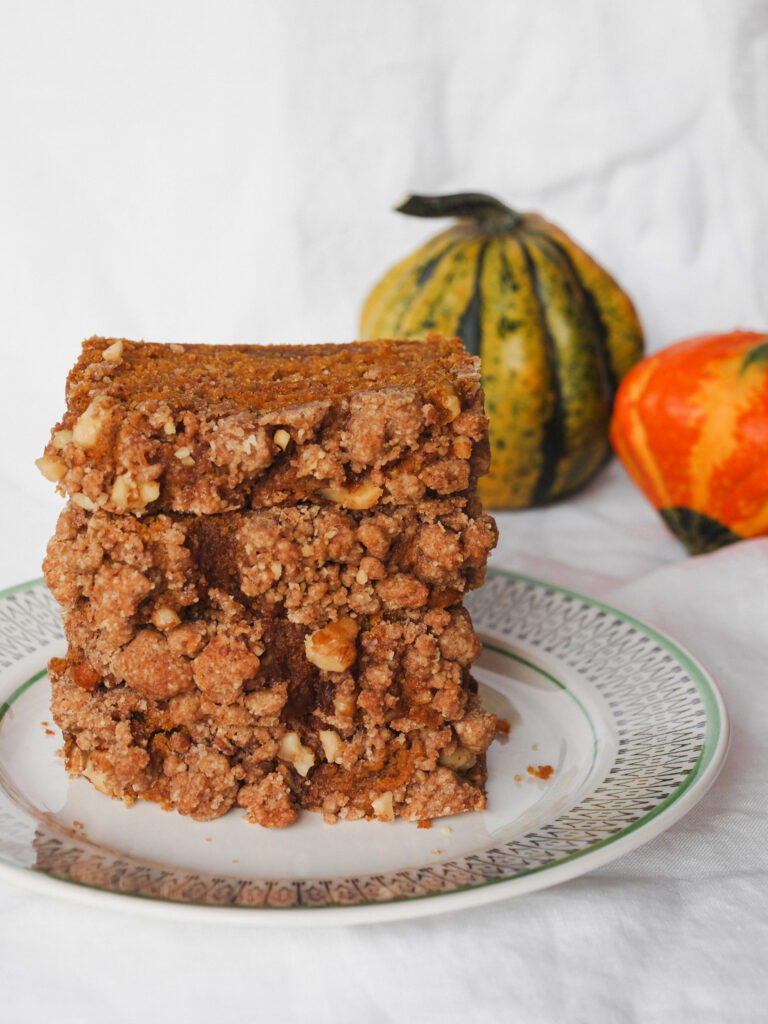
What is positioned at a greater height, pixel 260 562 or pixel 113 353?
pixel 113 353

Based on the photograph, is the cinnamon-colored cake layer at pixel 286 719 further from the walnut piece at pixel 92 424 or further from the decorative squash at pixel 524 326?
the decorative squash at pixel 524 326

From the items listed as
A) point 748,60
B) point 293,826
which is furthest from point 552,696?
point 748,60

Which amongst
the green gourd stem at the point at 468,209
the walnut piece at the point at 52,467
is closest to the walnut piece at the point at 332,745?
the walnut piece at the point at 52,467

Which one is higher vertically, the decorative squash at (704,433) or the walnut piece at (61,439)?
the walnut piece at (61,439)

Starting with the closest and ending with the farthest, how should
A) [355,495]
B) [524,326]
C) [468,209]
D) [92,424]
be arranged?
[92,424] → [355,495] → [524,326] → [468,209]

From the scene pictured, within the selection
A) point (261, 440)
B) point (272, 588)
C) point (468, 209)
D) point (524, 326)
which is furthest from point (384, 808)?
point (468, 209)

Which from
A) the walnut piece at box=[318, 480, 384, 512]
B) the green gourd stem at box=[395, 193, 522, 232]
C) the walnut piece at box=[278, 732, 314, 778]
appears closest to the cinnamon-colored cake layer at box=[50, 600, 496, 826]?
the walnut piece at box=[278, 732, 314, 778]

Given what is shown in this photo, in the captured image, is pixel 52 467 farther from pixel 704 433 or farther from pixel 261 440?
pixel 704 433

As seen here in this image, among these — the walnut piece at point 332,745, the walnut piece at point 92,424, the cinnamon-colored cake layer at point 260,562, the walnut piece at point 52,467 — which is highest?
the walnut piece at point 92,424
